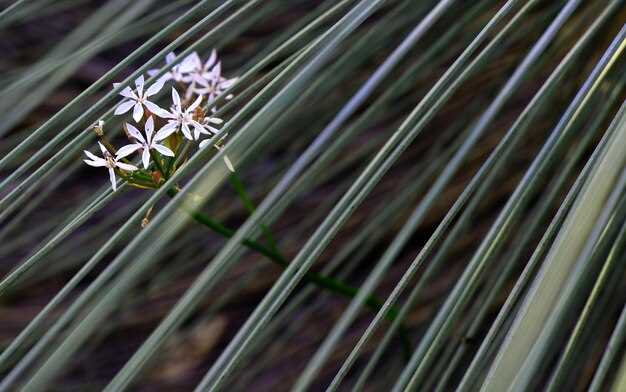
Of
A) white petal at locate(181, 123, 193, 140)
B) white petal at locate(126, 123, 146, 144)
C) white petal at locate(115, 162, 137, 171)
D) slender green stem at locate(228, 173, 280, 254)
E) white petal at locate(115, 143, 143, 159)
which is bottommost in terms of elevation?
white petal at locate(115, 162, 137, 171)

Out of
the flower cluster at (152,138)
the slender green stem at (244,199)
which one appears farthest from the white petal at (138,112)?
the slender green stem at (244,199)

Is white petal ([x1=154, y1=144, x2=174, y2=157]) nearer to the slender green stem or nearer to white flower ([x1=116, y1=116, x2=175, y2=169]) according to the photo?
white flower ([x1=116, y1=116, x2=175, y2=169])

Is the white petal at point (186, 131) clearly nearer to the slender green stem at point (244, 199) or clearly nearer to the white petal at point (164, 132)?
the white petal at point (164, 132)

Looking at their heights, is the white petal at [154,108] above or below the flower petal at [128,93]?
above

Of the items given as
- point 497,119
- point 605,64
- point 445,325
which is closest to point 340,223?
point 445,325

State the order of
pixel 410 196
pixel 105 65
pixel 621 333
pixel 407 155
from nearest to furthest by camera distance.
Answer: pixel 621 333
pixel 410 196
pixel 407 155
pixel 105 65

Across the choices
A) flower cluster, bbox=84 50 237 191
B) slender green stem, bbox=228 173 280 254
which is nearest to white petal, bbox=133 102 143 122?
flower cluster, bbox=84 50 237 191

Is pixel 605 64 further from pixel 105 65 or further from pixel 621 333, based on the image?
pixel 105 65
